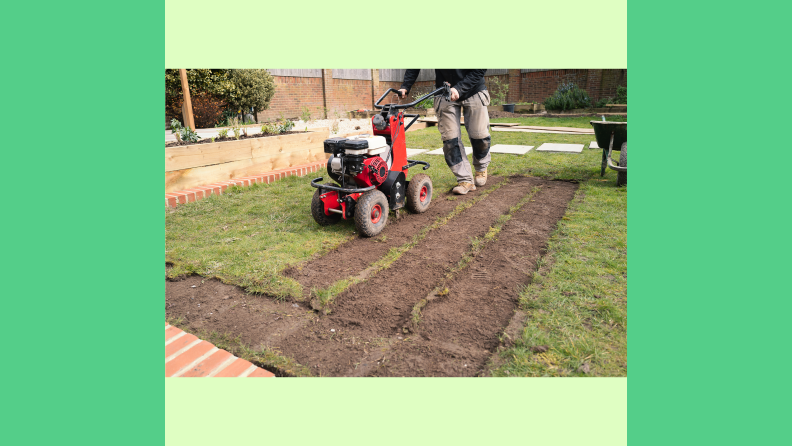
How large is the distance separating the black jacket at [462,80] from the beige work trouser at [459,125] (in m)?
0.08

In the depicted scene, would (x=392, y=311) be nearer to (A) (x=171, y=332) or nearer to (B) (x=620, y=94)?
(A) (x=171, y=332)

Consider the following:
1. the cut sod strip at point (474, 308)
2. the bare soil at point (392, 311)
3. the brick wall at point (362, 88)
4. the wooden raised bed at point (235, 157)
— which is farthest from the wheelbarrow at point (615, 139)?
the brick wall at point (362, 88)

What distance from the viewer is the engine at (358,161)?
368 centimetres

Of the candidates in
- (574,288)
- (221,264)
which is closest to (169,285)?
(221,264)

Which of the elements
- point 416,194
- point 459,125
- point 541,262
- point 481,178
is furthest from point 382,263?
point 481,178

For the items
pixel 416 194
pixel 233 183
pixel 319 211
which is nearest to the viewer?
pixel 319 211

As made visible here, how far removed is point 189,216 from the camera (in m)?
4.28

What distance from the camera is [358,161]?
12.1 feet

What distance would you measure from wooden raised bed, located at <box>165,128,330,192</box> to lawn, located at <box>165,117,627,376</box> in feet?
1.40

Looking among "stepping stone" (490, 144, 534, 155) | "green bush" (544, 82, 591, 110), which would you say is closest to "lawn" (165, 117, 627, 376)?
"stepping stone" (490, 144, 534, 155)

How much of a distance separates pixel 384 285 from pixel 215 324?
3.46 feet

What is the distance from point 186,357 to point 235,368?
0.87 feet

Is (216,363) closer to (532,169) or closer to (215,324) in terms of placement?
(215,324)

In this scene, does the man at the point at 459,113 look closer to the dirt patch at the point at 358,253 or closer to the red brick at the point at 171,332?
the dirt patch at the point at 358,253
